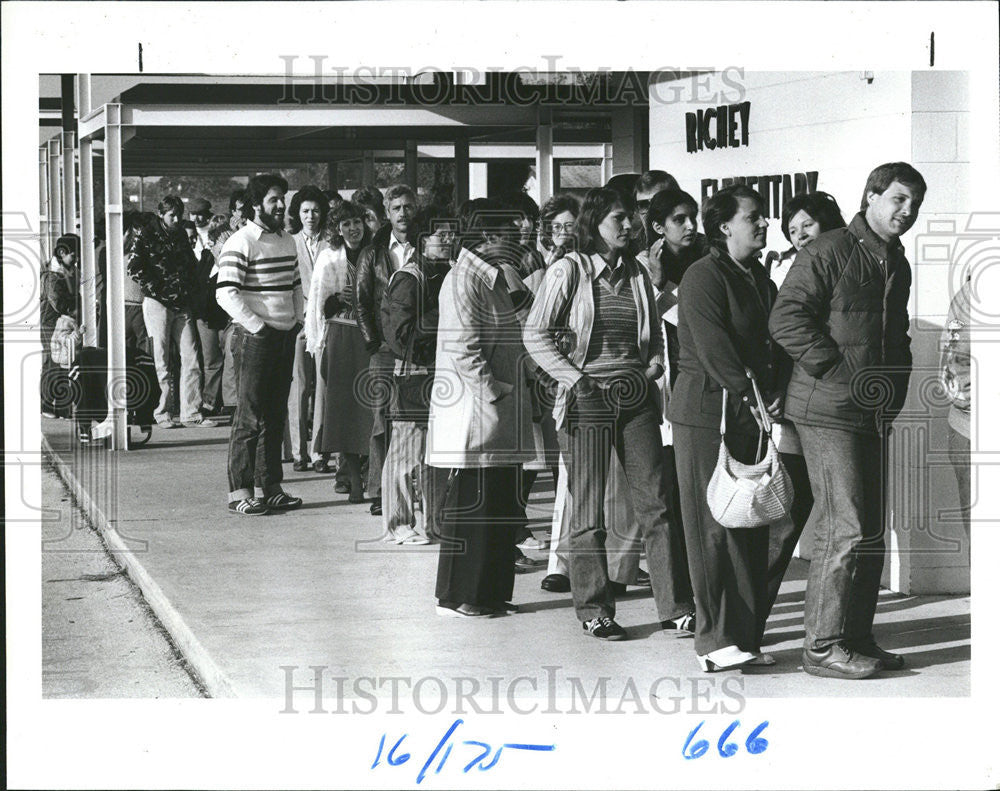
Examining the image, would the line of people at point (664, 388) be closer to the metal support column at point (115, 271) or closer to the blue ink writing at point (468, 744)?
the blue ink writing at point (468, 744)

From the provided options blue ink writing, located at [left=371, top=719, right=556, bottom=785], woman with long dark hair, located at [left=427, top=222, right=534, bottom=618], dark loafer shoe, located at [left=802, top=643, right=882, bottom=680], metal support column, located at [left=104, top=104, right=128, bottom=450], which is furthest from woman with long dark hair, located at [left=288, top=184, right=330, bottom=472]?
blue ink writing, located at [left=371, top=719, right=556, bottom=785]

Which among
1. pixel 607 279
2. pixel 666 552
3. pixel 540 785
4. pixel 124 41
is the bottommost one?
pixel 540 785

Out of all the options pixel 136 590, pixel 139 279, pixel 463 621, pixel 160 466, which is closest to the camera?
pixel 463 621

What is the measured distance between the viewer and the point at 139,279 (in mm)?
13203

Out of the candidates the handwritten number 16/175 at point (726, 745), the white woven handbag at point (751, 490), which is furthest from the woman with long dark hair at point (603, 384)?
the handwritten number 16/175 at point (726, 745)

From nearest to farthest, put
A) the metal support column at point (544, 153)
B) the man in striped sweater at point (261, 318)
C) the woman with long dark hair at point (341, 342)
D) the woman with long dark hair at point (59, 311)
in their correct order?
1. the man in striped sweater at point (261, 318)
2. the woman with long dark hair at point (341, 342)
3. the metal support column at point (544, 153)
4. the woman with long dark hair at point (59, 311)

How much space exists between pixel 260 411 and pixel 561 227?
8.71ft

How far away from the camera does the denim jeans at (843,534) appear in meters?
5.91

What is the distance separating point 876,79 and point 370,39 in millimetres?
2657

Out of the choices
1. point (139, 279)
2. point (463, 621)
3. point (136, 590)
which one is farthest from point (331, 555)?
point (139, 279)

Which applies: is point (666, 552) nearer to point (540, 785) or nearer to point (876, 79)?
point (540, 785)

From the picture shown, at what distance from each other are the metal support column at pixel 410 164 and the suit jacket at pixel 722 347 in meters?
9.79

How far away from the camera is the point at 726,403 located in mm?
6031

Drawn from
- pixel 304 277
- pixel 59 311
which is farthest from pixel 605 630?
pixel 59 311
